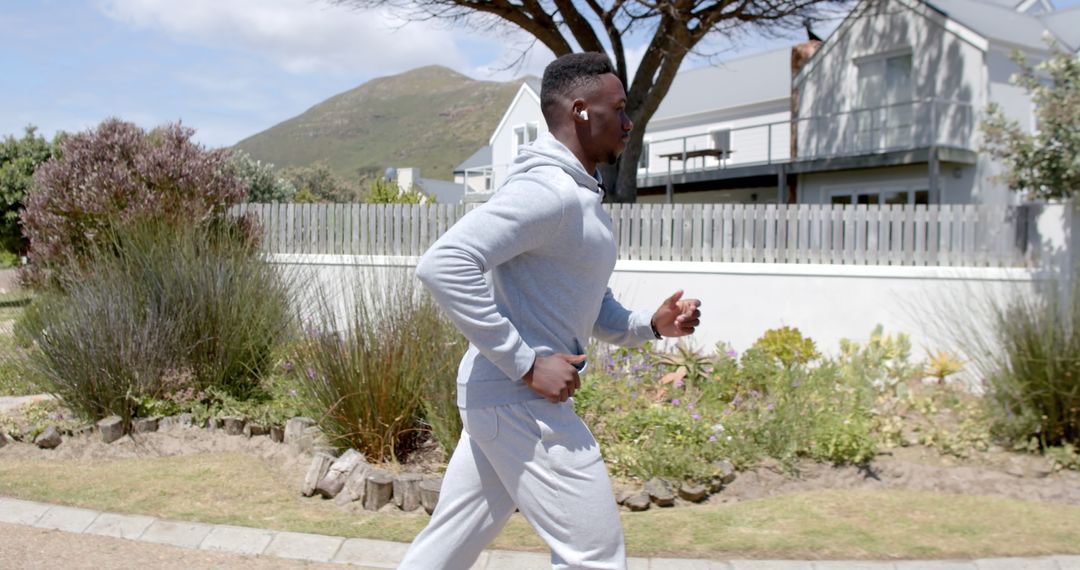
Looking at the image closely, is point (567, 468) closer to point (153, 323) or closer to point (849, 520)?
point (849, 520)

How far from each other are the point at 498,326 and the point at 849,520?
3151mm

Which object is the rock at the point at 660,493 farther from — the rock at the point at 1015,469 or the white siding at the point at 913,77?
the white siding at the point at 913,77

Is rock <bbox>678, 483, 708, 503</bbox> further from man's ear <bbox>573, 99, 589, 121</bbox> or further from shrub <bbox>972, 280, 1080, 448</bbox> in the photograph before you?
man's ear <bbox>573, 99, 589, 121</bbox>

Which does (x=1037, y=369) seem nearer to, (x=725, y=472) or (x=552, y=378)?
(x=725, y=472)

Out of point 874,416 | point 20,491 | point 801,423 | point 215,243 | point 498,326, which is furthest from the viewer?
point 215,243

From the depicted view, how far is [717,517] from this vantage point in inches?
190

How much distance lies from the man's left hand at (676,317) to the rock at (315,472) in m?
2.88

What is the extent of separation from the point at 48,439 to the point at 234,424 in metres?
1.16

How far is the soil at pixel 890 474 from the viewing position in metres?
5.38

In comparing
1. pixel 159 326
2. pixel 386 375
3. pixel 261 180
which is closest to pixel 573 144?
pixel 386 375

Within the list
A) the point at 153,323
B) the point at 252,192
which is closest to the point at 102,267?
the point at 153,323

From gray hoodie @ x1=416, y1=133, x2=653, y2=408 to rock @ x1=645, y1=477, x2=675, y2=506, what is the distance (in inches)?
103

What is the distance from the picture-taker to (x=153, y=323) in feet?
21.3

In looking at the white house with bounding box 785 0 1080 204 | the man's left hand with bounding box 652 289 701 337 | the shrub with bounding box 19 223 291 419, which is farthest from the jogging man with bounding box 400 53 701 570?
the white house with bounding box 785 0 1080 204
